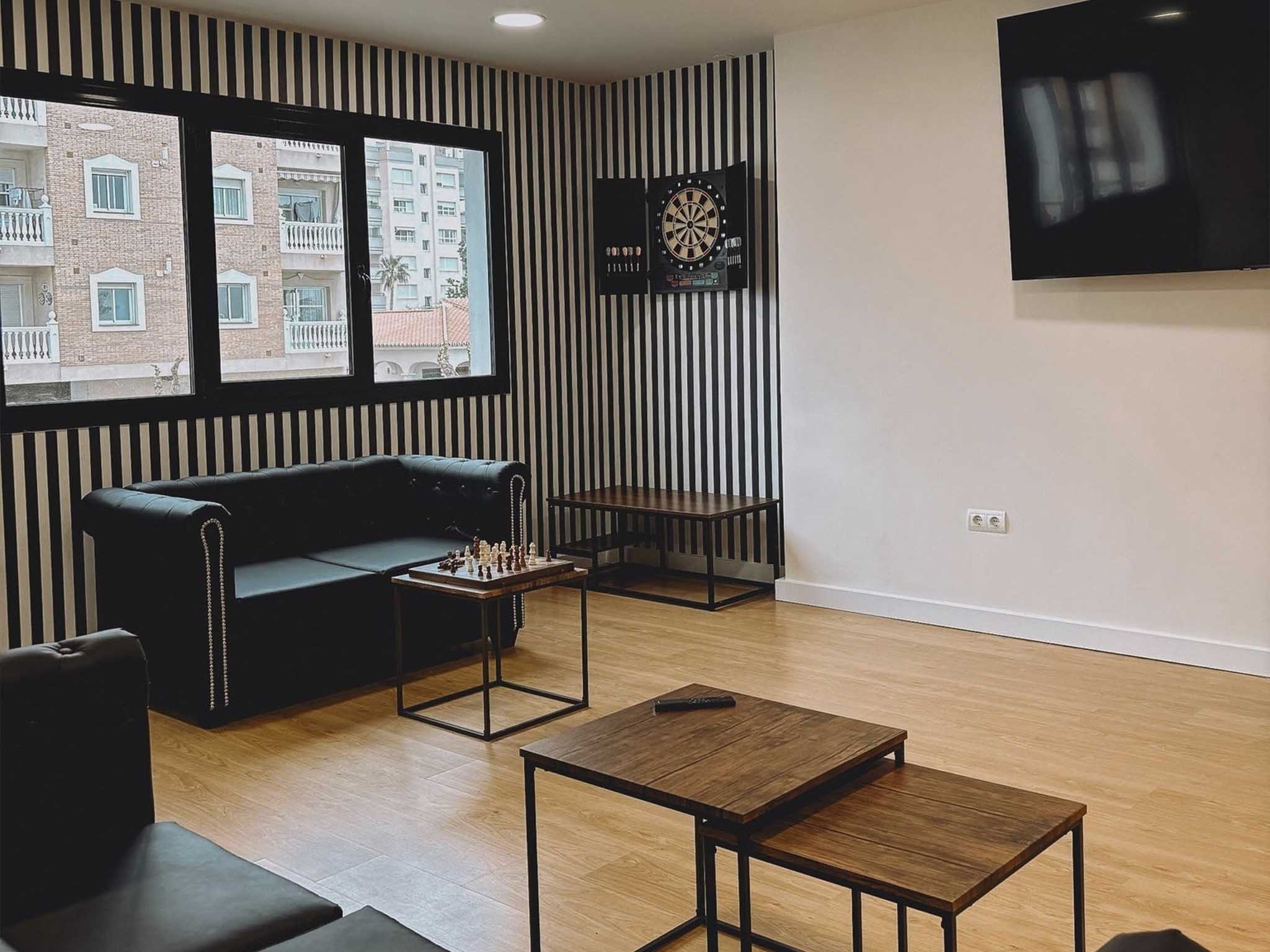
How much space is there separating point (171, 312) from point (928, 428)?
343 cm

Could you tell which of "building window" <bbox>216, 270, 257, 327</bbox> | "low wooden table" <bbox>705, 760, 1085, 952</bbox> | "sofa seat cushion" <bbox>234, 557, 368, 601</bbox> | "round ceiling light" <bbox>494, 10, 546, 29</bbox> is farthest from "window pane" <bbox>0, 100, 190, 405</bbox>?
"low wooden table" <bbox>705, 760, 1085, 952</bbox>

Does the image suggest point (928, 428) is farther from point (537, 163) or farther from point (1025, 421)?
point (537, 163)

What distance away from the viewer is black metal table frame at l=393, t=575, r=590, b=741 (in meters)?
4.25

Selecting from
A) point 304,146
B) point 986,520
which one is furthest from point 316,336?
point 986,520

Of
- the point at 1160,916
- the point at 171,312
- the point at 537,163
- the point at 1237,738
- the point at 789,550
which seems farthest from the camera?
the point at 537,163

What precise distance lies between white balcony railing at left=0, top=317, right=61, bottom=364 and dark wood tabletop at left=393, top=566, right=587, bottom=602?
1682 millimetres

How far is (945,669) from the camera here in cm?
490

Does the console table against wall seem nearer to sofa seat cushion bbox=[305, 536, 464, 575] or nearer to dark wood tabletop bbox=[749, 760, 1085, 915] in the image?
sofa seat cushion bbox=[305, 536, 464, 575]

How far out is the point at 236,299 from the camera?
5438 mm

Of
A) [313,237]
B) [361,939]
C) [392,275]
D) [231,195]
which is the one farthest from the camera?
[392,275]

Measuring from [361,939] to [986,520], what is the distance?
4.08m

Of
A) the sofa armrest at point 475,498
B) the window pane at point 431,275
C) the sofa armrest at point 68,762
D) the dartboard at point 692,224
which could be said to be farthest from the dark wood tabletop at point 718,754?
the dartboard at point 692,224

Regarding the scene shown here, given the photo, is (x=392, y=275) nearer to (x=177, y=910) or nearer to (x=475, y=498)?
A: (x=475, y=498)

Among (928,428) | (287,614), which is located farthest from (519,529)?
(928,428)
